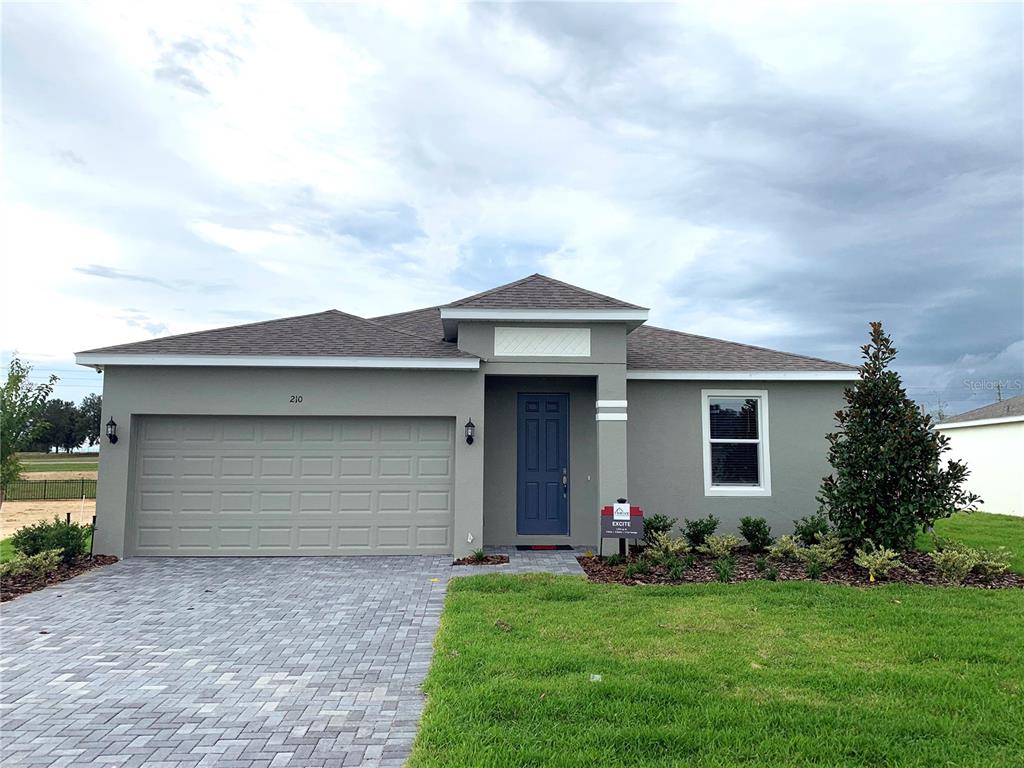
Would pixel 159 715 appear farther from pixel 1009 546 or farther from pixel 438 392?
pixel 1009 546

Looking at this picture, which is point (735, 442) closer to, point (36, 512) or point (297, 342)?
point (297, 342)

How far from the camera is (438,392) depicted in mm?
10445

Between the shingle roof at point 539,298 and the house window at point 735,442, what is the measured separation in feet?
9.21

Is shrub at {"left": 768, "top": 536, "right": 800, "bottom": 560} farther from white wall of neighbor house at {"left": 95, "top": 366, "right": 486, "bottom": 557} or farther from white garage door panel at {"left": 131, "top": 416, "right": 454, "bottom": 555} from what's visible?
white garage door panel at {"left": 131, "top": 416, "right": 454, "bottom": 555}

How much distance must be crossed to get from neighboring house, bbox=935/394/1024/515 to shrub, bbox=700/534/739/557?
11.5 m

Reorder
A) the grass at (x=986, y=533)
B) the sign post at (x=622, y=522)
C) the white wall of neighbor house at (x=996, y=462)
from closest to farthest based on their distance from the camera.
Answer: the sign post at (x=622, y=522)
the grass at (x=986, y=533)
the white wall of neighbor house at (x=996, y=462)

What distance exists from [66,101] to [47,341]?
4.95 meters

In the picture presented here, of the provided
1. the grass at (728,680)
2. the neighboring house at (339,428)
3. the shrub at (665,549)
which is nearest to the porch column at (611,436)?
the neighboring house at (339,428)

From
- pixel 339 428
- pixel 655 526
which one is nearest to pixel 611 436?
pixel 655 526

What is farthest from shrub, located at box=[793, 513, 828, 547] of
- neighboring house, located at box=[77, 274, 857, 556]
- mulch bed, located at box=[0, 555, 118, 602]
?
mulch bed, located at box=[0, 555, 118, 602]

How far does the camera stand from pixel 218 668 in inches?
209

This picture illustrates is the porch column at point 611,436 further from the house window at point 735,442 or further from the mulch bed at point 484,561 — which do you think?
the house window at point 735,442

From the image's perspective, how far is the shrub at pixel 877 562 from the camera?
8172 mm

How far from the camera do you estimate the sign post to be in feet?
31.3
